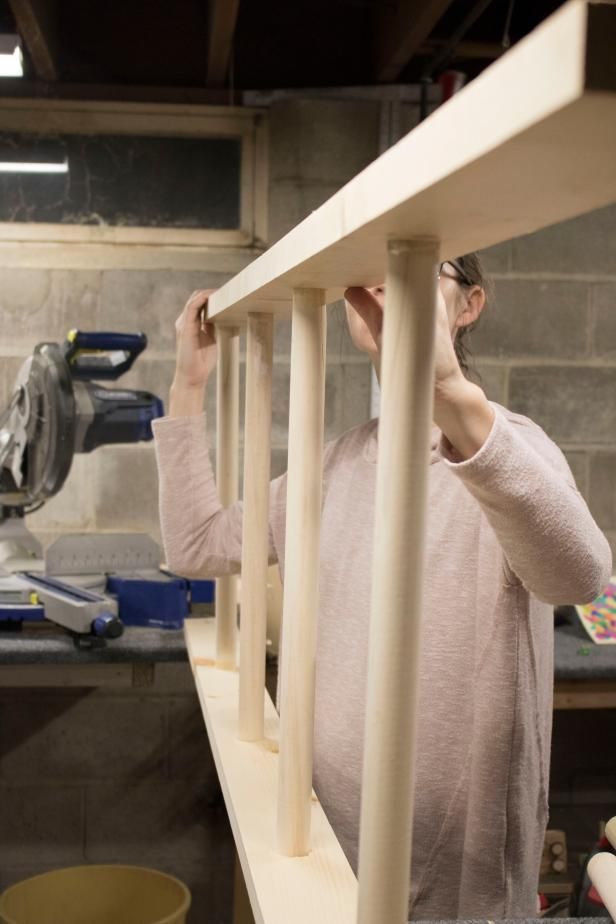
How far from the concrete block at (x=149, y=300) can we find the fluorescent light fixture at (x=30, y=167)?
0.29 metres

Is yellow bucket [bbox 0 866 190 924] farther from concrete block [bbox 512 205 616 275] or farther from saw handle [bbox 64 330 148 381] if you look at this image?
concrete block [bbox 512 205 616 275]

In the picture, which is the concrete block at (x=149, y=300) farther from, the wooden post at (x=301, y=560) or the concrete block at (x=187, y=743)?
the wooden post at (x=301, y=560)

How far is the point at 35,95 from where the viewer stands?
2754 mm

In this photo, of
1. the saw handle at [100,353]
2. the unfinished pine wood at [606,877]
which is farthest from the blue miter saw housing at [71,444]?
the unfinished pine wood at [606,877]

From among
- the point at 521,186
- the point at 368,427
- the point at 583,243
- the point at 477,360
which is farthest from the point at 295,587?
the point at 583,243

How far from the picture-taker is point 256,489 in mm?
1047

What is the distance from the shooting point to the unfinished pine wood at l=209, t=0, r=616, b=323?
339mm

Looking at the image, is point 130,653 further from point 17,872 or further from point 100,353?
point 17,872

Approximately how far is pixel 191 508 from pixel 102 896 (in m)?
1.27

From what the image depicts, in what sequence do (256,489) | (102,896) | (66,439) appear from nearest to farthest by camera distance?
(256,489), (66,439), (102,896)

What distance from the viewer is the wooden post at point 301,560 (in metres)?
0.79

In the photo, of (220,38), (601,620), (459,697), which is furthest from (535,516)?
(220,38)

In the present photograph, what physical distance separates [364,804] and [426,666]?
0.60 metres

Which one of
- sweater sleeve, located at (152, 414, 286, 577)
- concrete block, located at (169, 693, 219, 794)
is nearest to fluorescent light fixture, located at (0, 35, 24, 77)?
sweater sleeve, located at (152, 414, 286, 577)
